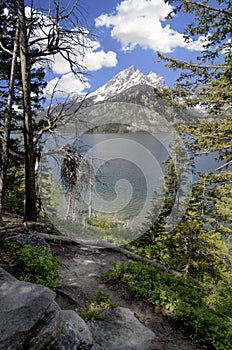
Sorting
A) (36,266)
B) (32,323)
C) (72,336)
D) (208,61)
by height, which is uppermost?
(208,61)

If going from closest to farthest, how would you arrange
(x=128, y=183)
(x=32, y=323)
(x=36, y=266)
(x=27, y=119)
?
(x=32, y=323) → (x=36, y=266) → (x=27, y=119) → (x=128, y=183)

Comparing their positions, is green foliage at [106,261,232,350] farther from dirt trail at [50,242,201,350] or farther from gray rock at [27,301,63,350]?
gray rock at [27,301,63,350]

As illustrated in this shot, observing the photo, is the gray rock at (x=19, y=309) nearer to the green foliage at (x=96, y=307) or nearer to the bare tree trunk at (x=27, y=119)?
the green foliage at (x=96, y=307)

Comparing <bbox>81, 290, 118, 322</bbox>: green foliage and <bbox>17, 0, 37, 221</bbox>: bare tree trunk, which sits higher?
<bbox>17, 0, 37, 221</bbox>: bare tree trunk

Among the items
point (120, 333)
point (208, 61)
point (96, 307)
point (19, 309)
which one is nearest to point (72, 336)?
point (19, 309)

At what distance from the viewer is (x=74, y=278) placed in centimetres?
592

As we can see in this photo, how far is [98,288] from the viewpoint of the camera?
5.61m

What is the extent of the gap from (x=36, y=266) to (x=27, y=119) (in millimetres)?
4068

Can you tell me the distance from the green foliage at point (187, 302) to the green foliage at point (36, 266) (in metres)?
1.66

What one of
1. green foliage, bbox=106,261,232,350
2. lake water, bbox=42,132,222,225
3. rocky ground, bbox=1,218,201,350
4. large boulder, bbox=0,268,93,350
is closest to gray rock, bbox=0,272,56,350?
large boulder, bbox=0,268,93,350

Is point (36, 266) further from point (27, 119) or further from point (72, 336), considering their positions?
point (27, 119)

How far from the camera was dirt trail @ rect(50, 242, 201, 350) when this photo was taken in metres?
4.15

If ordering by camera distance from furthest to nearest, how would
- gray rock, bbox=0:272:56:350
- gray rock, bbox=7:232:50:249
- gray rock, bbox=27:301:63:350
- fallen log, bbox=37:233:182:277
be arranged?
fallen log, bbox=37:233:182:277
gray rock, bbox=7:232:50:249
gray rock, bbox=27:301:63:350
gray rock, bbox=0:272:56:350

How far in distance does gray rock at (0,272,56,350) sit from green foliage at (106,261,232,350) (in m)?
2.83
